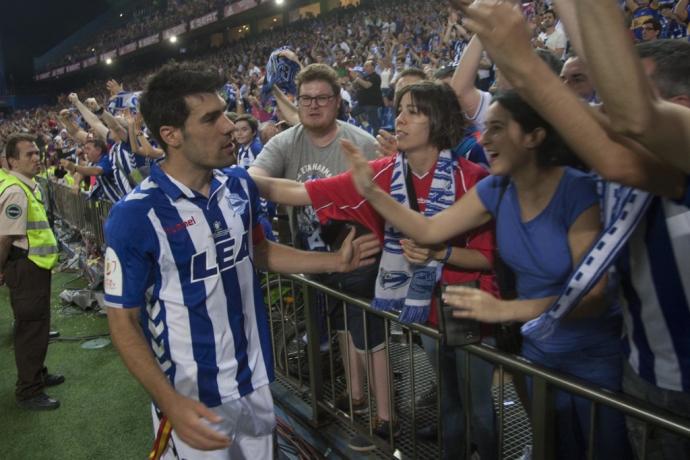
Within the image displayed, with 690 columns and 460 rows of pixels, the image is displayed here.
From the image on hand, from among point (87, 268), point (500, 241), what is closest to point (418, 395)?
point (500, 241)

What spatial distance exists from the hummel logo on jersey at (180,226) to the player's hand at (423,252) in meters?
0.92

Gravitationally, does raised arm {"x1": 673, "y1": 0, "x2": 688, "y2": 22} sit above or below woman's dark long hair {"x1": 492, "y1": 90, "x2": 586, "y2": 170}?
above

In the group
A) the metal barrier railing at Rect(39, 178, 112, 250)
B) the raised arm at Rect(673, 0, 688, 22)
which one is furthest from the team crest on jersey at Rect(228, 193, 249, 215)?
the raised arm at Rect(673, 0, 688, 22)

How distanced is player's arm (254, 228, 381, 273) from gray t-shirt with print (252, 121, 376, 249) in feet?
2.36

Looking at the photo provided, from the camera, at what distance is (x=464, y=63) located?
3100 millimetres

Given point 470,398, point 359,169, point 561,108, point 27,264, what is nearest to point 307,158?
point 359,169

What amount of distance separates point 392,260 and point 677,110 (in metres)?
1.59

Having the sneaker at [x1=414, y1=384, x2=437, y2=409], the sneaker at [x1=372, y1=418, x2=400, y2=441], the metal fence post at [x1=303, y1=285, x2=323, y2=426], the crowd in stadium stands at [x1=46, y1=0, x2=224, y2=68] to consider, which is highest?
the crowd in stadium stands at [x1=46, y1=0, x2=224, y2=68]

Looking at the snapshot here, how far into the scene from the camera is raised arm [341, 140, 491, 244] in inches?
82.3

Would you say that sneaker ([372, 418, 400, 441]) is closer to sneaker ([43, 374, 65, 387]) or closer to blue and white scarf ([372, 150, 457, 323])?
blue and white scarf ([372, 150, 457, 323])

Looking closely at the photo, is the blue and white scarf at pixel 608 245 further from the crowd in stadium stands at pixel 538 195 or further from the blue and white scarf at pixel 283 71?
the blue and white scarf at pixel 283 71

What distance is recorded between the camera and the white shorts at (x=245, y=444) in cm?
203

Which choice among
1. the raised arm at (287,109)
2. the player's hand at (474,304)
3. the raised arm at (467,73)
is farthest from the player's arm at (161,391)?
the raised arm at (287,109)

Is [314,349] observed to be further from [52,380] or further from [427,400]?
[52,380]
